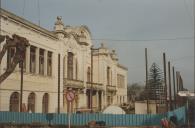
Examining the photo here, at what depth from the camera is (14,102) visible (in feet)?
94.6

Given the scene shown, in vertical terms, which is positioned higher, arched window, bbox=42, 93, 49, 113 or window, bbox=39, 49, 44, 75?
window, bbox=39, 49, 44, 75

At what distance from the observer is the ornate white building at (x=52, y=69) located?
1119 inches

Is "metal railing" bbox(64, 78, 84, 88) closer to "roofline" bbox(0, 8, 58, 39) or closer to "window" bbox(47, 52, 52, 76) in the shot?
"window" bbox(47, 52, 52, 76)

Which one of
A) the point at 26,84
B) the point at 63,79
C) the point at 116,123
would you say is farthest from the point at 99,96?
the point at 116,123

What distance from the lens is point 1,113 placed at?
2472 cm

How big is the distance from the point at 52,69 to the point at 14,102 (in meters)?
8.59

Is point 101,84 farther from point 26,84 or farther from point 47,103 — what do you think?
point 26,84

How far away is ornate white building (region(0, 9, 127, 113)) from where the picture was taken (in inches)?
1119

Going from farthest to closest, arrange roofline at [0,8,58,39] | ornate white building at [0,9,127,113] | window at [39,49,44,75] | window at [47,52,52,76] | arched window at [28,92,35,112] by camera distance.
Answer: window at [47,52,52,76] < window at [39,49,44,75] < arched window at [28,92,35,112] < ornate white building at [0,9,127,113] < roofline at [0,8,58,39]

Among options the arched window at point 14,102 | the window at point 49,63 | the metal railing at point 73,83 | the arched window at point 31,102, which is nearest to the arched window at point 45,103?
the arched window at point 31,102

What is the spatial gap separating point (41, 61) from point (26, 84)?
4837 mm

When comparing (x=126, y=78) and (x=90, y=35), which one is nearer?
(x=90, y=35)

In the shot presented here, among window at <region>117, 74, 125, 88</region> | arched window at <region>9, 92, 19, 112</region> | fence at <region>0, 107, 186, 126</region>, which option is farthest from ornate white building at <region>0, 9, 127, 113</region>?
window at <region>117, 74, 125, 88</region>

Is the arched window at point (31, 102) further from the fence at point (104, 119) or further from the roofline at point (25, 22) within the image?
the fence at point (104, 119)
